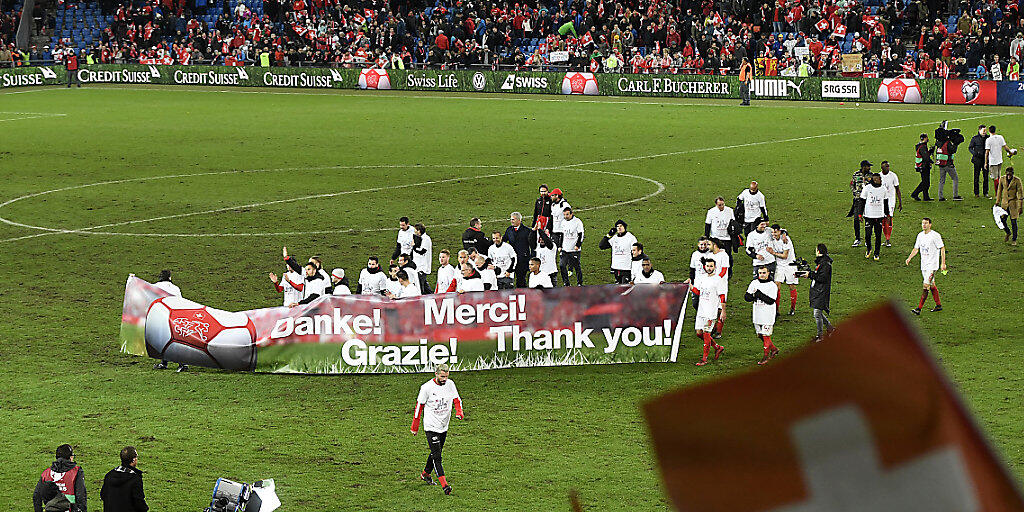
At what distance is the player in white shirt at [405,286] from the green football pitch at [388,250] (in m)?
1.55

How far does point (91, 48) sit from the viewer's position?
74.6m

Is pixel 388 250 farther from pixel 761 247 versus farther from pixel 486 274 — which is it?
pixel 761 247

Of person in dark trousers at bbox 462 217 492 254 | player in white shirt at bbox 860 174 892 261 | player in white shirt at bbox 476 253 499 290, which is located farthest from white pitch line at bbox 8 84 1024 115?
player in white shirt at bbox 476 253 499 290

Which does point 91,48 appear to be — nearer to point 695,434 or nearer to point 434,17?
Answer: point 434,17

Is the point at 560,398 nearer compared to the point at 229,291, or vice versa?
the point at 560,398

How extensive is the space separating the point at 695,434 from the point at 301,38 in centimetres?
6760

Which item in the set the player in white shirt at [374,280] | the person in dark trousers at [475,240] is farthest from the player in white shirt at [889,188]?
the player in white shirt at [374,280]

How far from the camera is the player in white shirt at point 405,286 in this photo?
61.3ft

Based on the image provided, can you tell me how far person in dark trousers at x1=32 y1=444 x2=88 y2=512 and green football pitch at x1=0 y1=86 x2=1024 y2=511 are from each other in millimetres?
1336

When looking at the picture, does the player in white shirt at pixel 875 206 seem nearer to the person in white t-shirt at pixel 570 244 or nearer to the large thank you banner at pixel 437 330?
the person in white t-shirt at pixel 570 244

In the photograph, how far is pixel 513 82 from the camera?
62.5 meters

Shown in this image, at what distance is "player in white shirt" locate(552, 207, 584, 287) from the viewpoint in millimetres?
22500

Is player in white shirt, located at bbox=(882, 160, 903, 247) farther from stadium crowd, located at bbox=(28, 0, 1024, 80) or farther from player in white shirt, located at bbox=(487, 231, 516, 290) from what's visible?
stadium crowd, located at bbox=(28, 0, 1024, 80)

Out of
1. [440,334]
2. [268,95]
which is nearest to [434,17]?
[268,95]
